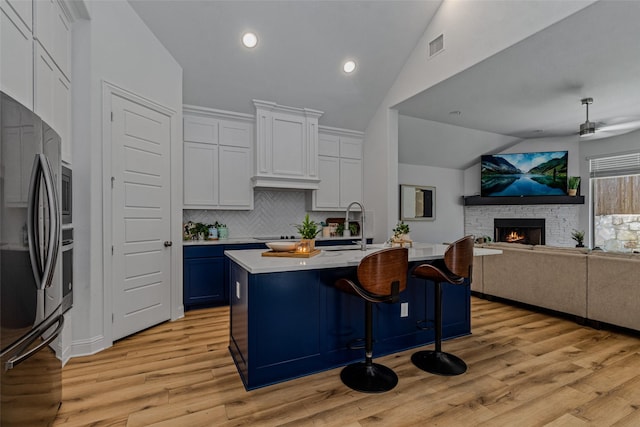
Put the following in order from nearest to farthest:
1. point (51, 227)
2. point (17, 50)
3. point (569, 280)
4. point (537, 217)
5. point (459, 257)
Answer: point (51, 227), point (17, 50), point (459, 257), point (569, 280), point (537, 217)

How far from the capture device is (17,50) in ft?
5.73

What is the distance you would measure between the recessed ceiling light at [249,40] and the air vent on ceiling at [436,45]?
2.20 meters

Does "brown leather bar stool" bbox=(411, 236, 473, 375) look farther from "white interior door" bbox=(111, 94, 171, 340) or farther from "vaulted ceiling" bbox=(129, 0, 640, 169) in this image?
"white interior door" bbox=(111, 94, 171, 340)

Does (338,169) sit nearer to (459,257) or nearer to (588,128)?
(459,257)

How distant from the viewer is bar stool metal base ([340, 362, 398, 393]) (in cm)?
216

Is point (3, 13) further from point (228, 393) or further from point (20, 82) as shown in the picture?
point (228, 393)

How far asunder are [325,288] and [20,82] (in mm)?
2248

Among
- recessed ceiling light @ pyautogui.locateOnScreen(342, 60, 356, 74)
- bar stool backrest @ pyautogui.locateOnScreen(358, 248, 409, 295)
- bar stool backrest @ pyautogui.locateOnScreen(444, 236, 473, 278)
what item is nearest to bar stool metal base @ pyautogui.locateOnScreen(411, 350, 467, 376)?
bar stool backrest @ pyautogui.locateOnScreen(444, 236, 473, 278)

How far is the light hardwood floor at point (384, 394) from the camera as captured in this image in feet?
6.10

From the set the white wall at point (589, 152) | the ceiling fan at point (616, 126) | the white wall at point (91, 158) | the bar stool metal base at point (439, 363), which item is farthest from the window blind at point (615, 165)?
the white wall at point (91, 158)

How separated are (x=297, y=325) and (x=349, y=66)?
144 inches

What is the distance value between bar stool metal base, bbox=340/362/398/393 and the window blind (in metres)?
6.59

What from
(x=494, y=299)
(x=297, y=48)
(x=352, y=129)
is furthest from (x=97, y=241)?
(x=494, y=299)

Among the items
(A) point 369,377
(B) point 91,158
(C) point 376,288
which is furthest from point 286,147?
(A) point 369,377
